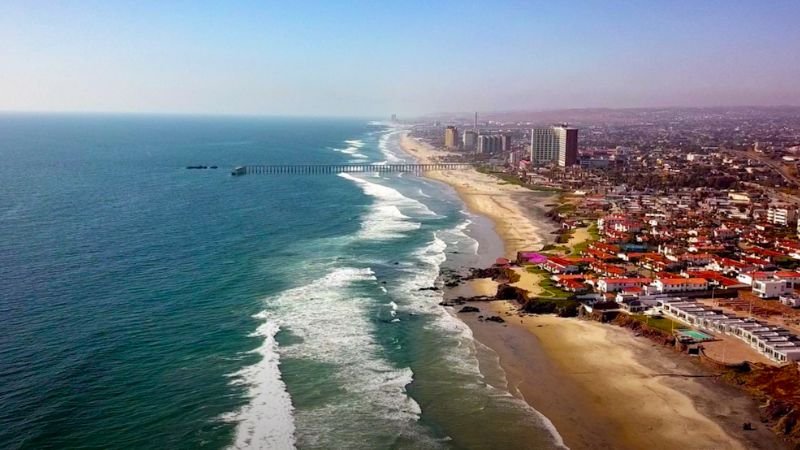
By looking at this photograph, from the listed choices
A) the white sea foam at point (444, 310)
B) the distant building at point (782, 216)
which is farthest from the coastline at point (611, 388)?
the distant building at point (782, 216)

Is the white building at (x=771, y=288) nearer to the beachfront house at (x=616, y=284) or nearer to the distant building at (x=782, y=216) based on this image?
the beachfront house at (x=616, y=284)

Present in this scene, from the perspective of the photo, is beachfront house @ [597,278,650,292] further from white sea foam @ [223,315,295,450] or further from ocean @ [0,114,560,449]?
white sea foam @ [223,315,295,450]

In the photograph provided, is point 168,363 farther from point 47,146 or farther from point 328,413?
point 47,146

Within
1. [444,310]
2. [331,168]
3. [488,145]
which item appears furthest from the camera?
[488,145]

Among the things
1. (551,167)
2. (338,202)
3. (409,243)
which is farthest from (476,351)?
(551,167)

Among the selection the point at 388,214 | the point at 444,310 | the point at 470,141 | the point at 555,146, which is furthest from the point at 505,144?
the point at 444,310

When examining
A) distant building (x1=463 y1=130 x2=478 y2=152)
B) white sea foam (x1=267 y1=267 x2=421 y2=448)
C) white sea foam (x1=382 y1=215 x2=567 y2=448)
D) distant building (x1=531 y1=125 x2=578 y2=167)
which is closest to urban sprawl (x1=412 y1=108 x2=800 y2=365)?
distant building (x1=531 y1=125 x2=578 y2=167)

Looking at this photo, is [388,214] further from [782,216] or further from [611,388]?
[611,388]
